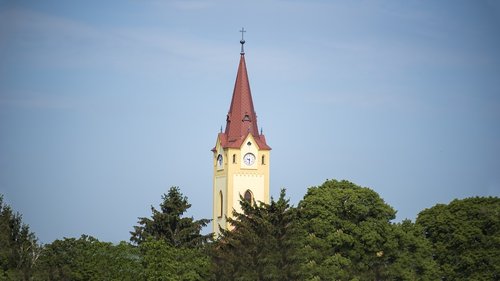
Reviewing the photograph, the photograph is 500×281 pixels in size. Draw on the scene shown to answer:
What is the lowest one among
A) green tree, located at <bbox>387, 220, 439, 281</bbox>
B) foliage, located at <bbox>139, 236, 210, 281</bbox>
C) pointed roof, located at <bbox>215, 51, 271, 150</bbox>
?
foliage, located at <bbox>139, 236, 210, 281</bbox>

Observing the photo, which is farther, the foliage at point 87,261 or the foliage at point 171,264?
the foliage at point 171,264

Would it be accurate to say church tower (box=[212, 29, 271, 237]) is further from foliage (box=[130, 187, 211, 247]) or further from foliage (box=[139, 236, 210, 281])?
foliage (box=[139, 236, 210, 281])

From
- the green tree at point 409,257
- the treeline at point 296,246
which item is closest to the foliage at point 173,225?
the treeline at point 296,246

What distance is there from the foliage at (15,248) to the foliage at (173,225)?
15.5m

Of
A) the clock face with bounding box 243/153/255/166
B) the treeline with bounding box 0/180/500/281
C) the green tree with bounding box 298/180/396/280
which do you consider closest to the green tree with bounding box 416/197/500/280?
the treeline with bounding box 0/180/500/281

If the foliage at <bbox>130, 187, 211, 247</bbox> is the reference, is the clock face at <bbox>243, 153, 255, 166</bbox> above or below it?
above

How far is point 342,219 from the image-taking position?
97438 mm

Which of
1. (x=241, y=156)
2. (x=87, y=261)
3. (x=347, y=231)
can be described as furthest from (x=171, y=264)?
(x=241, y=156)

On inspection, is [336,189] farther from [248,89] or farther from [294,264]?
[248,89]

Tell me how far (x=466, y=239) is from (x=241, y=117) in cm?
3899

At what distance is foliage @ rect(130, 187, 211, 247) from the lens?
348 ft

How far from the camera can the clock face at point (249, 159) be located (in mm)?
137625

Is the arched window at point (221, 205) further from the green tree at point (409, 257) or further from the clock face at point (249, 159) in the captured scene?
the green tree at point (409, 257)

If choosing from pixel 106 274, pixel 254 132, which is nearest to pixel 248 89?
pixel 254 132
